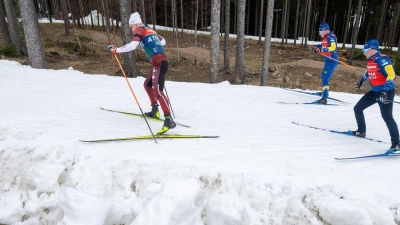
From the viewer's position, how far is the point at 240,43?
14430 millimetres

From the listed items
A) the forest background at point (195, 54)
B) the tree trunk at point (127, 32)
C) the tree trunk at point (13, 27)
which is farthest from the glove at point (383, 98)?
the tree trunk at point (13, 27)

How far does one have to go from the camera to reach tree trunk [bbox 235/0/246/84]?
13.3 m

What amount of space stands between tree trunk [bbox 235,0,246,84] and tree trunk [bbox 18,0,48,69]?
8954 mm

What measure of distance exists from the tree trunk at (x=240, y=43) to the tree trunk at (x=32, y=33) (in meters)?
8.95

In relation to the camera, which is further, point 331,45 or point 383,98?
point 331,45

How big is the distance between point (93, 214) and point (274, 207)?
2.46 m

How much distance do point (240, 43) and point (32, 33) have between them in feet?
31.0

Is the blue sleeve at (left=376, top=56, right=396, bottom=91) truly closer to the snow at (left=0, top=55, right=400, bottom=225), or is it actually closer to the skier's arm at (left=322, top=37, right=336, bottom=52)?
the snow at (left=0, top=55, right=400, bottom=225)

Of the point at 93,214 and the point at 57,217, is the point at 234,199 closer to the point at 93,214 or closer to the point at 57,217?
the point at 93,214

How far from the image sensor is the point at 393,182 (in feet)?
14.3

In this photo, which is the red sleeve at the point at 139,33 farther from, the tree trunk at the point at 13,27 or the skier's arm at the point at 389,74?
the tree trunk at the point at 13,27

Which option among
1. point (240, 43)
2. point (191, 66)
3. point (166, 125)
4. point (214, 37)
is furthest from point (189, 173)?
point (191, 66)

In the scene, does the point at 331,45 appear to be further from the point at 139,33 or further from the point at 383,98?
the point at 139,33

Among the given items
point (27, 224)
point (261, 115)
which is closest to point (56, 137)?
point (27, 224)
